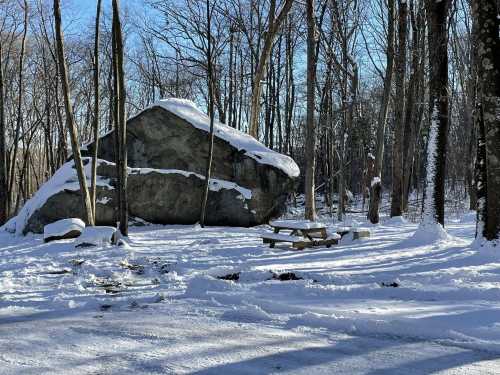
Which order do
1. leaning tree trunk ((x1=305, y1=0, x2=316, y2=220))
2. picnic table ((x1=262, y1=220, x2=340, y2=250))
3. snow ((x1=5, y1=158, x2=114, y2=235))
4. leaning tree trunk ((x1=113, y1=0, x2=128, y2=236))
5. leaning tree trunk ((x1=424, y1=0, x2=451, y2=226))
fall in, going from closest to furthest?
leaning tree trunk ((x1=424, y1=0, x2=451, y2=226))
picnic table ((x1=262, y1=220, x2=340, y2=250))
leaning tree trunk ((x1=113, y1=0, x2=128, y2=236))
leaning tree trunk ((x1=305, y1=0, x2=316, y2=220))
snow ((x1=5, y1=158, x2=114, y2=235))

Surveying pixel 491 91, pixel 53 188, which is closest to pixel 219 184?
pixel 53 188

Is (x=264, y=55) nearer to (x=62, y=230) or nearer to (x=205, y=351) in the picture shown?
(x=62, y=230)

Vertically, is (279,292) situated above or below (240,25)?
below

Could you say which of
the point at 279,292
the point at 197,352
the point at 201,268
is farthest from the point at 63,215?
the point at 197,352

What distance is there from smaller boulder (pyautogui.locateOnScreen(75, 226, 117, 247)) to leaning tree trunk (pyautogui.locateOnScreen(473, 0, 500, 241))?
24.7 ft

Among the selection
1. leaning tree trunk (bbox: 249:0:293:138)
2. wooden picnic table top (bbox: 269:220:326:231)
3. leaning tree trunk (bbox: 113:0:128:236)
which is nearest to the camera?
wooden picnic table top (bbox: 269:220:326:231)

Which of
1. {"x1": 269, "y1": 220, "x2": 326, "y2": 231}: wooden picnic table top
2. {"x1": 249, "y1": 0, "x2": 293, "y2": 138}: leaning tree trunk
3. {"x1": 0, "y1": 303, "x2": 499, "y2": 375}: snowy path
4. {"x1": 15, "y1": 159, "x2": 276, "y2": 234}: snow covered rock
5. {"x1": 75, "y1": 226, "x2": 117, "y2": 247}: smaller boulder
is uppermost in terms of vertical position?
{"x1": 249, "y1": 0, "x2": 293, "y2": 138}: leaning tree trunk

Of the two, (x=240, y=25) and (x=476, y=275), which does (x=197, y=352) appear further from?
(x=240, y=25)

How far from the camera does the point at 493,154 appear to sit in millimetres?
7082

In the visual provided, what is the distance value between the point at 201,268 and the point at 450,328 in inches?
161

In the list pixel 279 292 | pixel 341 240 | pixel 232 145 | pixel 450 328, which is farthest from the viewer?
pixel 232 145

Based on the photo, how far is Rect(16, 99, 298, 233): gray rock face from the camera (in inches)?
578

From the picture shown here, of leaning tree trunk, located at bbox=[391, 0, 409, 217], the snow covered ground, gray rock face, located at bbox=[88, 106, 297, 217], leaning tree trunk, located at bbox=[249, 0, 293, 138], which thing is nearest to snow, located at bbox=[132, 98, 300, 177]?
gray rock face, located at bbox=[88, 106, 297, 217]

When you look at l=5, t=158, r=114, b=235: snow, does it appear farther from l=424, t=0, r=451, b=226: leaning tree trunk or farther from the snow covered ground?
l=424, t=0, r=451, b=226: leaning tree trunk
